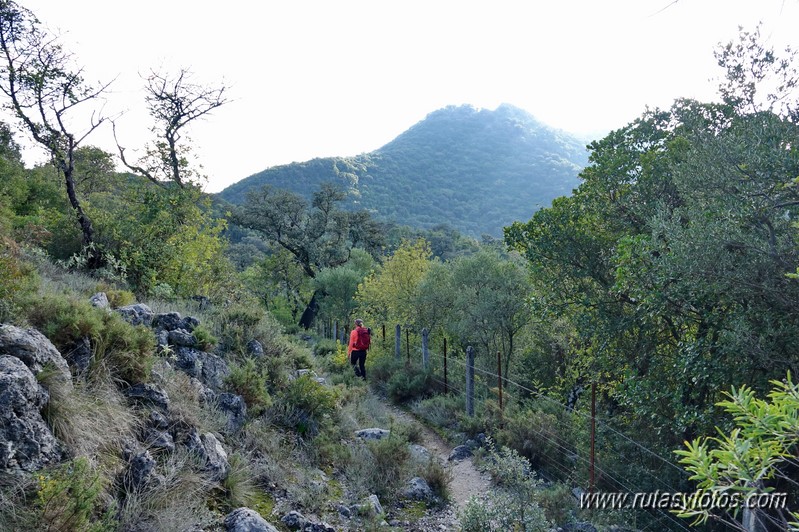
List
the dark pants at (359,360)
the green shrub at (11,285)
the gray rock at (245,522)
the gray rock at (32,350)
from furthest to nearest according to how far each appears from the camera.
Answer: the dark pants at (359,360), the green shrub at (11,285), the gray rock at (245,522), the gray rock at (32,350)

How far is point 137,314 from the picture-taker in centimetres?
671

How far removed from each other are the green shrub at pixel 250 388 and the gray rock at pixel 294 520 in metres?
2.03

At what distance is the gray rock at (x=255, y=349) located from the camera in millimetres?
7977

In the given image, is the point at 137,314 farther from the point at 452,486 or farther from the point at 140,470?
the point at 452,486

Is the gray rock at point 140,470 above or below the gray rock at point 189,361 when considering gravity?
below

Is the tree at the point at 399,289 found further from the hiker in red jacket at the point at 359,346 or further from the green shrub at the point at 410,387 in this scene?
the green shrub at the point at 410,387

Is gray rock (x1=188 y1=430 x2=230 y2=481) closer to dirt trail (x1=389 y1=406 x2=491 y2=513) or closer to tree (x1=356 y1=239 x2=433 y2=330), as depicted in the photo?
dirt trail (x1=389 y1=406 x2=491 y2=513)

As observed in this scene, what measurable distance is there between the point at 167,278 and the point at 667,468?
9.79 m

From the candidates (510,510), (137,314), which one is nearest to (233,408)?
(137,314)

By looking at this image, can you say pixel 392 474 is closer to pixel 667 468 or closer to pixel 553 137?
pixel 667 468

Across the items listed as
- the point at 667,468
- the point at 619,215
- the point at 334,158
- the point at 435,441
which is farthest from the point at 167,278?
the point at 334,158

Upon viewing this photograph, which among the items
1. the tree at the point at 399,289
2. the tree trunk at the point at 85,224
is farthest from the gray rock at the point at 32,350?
the tree at the point at 399,289

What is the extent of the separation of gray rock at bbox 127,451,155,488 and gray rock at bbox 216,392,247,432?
5.82 feet

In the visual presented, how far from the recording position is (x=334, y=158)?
12925cm
